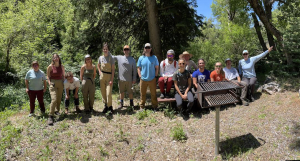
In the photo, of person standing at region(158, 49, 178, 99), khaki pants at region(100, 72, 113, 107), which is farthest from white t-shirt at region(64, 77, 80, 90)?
person standing at region(158, 49, 178, 99)

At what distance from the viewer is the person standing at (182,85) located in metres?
5.78

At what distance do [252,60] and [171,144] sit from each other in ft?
15.1

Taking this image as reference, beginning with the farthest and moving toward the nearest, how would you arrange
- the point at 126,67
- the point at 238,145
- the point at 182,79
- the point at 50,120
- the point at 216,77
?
the point at 216,77, the point at 126,67, the point at 182,79, the point at 50,120, the point at 238,145

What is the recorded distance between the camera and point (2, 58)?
1066 centimetres

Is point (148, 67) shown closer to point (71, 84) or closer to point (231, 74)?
point (71, 84)

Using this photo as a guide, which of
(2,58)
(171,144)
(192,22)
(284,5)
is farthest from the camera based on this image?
(2,58)

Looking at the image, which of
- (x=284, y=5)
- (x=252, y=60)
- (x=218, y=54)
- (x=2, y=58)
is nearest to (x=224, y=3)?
(x=218, y=54)

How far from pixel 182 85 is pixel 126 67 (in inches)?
72.0

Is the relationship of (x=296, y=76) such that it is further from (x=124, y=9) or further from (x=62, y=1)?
(x=62, y=1)

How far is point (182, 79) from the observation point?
232 inches

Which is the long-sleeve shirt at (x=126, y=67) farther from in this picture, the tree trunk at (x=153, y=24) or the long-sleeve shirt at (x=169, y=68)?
the tree trunk at (x=153, y=24)

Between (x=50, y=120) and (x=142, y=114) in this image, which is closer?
(x=50, y=120)

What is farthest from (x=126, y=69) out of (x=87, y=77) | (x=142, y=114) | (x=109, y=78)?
(x=142, y=114)

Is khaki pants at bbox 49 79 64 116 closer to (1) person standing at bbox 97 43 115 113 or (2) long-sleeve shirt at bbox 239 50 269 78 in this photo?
(1) person standing at bbox 97 43 115 113
